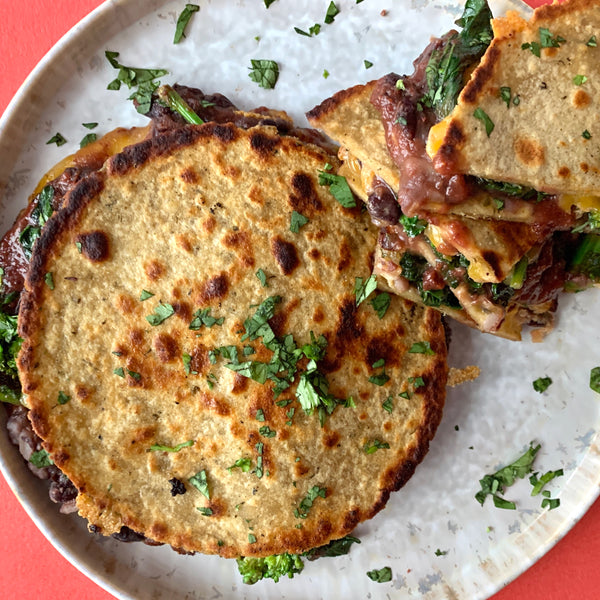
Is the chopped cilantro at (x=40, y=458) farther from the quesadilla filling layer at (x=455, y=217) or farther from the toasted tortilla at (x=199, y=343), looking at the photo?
the quesadilla filling layer at (x=455, y=217)

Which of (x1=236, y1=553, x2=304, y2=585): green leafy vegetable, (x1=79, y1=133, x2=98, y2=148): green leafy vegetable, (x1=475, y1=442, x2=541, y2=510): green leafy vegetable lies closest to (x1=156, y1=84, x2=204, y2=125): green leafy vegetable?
(x1=79, y1=133, x2=98, y2=148): green leafy vegetable

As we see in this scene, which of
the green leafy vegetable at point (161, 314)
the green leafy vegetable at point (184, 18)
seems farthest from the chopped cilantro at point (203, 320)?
the green leafy vegetable at point (184, 18)

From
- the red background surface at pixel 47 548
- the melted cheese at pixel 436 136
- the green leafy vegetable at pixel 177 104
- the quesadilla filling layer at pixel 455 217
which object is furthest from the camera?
the red background surface at pixel 47 548

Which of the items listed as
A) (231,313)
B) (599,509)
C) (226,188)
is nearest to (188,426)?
(231,313)

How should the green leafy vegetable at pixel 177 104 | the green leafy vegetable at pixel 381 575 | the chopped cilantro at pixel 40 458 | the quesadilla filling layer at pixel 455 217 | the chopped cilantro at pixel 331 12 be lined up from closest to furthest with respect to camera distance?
the quesadilla filling layer at pixel 455 217
the green leafy vegetable at pixel 177 104
the chopped cilantro at pixel 40 458
the chopped cilantro at pixel 331 12
the green leafy vegetable at pixel 381 575

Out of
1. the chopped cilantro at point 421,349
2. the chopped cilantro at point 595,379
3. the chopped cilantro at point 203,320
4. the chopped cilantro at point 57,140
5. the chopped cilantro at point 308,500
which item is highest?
the chopped cilantro at point 57,140

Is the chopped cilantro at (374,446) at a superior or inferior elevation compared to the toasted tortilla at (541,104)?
inferior

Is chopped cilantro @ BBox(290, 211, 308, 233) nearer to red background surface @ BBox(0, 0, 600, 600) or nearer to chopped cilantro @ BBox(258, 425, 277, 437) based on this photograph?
chopped cilantro @ BBox(258, 425, 277, 437)

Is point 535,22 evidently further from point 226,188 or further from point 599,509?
point 599,509
